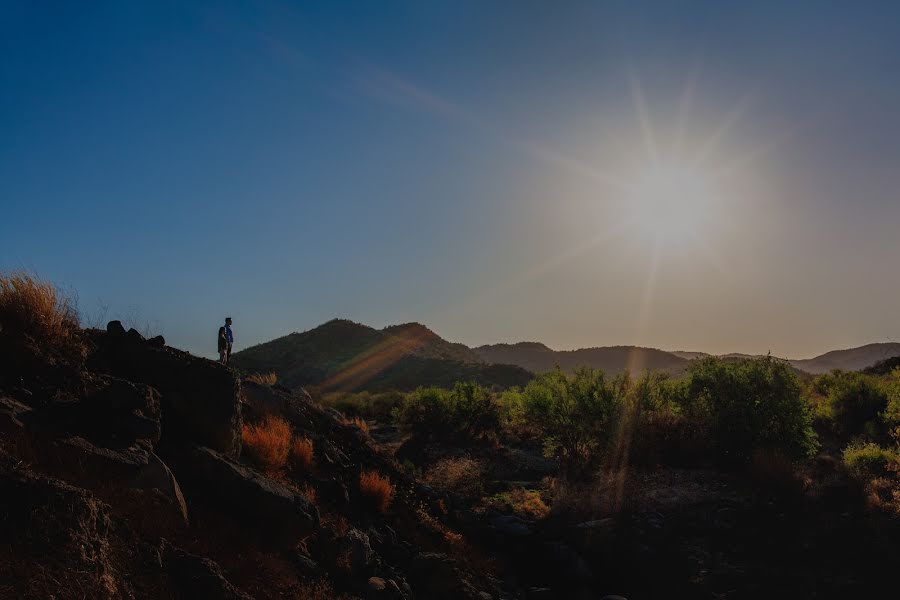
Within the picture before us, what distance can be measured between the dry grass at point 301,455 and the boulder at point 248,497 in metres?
2.70

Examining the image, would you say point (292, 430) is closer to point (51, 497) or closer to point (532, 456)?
point (51, 497)

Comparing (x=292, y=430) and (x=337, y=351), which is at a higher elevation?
(x=337, y=351)

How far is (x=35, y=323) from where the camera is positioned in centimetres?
721

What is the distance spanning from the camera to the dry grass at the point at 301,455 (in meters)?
9.87

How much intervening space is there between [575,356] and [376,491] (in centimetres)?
12874

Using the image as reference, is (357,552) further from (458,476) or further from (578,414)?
(578,414)

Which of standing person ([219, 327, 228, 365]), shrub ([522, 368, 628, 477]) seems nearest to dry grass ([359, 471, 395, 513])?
shrub ([522, 368, 628, 477])

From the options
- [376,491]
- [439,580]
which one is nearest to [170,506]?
[439,580]

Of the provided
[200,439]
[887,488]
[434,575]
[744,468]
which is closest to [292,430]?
[200,439]

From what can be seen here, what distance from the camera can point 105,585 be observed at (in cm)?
392

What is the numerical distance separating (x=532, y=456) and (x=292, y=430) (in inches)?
446

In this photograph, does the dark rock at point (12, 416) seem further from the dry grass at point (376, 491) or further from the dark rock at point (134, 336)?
the dry grass at point (376, 491)

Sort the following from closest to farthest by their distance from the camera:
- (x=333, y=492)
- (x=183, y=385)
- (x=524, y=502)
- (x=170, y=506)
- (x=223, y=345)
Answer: (x=170, y=506), (x=183, y=385), (x=333, y=492), (x=524, y=502), (x=223, y=345)

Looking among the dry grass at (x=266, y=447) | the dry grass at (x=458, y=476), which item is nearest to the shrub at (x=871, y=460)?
the dry grass at (x=458, y=476)
